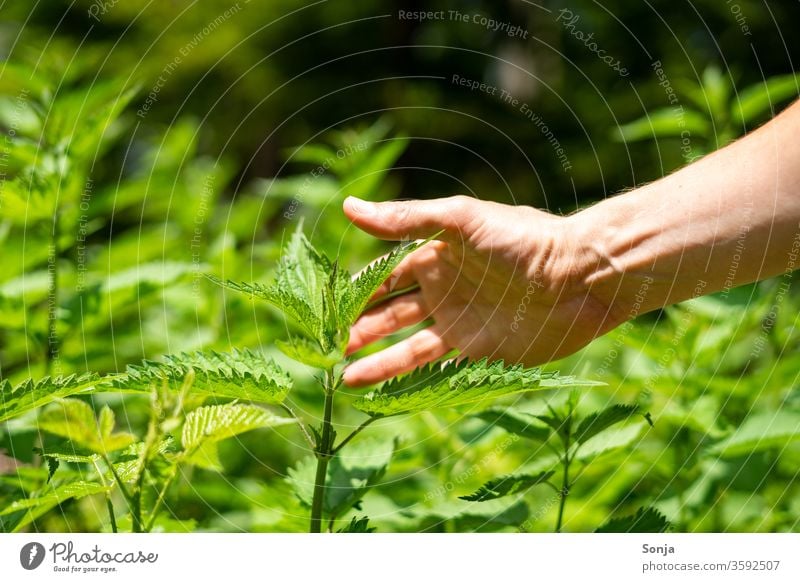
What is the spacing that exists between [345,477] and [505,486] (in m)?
0.29

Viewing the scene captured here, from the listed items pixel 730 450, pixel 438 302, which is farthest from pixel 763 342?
pixel 438 302

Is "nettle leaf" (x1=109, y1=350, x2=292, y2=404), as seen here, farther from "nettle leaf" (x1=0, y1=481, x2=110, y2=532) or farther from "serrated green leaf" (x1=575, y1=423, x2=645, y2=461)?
"serrated green leaf" (x1=575, y1=423, x2=645, y2=461)

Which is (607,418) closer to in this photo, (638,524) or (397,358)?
(638,524)

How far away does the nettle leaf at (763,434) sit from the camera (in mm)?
1463

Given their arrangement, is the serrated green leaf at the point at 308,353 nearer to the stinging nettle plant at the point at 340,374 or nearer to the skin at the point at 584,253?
the stinging nettle plant at the point at 340,374

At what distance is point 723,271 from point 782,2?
5.02 m

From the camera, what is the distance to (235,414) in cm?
91

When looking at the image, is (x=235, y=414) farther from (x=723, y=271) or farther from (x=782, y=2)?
(x=782, y=2)

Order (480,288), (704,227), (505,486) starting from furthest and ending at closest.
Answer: (480,288) < (704,227) < (505,486)

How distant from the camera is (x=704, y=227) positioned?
1.44 meters

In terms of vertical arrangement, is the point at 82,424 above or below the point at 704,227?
below

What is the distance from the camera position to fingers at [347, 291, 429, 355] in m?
1.80
